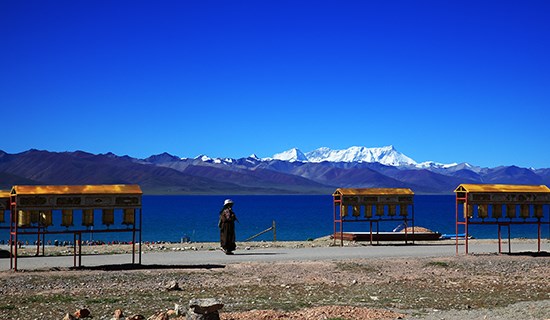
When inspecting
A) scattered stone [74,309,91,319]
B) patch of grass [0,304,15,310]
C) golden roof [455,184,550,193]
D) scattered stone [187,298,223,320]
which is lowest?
patch of grass [0,304,15,310]

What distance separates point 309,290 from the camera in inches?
802

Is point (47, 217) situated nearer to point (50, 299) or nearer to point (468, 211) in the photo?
point (50, 299)

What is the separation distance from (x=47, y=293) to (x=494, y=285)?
12176 mm

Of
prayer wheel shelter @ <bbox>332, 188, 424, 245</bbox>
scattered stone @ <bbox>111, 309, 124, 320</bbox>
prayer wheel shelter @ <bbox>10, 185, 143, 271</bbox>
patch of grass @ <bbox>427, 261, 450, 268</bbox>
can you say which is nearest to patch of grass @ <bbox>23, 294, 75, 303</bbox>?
scattered stone @ <bbox>111, 309, 124, 320</bbox>

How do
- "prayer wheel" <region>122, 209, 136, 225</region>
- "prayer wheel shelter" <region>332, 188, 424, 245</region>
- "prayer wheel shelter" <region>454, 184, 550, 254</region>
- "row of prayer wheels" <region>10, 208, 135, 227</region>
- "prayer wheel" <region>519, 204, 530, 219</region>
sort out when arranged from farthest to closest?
"prayer wheel shelter" <region>332, 188, 424, 245</region> → "prayer wheel" <region>519, 204, 530, 219</region> → "prayer wheel shelter" <region>454, 184, 550, 254</region> → "prayer wheel" <region>122, 209, 136, 225</region> → "row of prayer wheels" <region>10, 208, 135, 227</region>

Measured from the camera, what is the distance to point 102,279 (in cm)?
2169

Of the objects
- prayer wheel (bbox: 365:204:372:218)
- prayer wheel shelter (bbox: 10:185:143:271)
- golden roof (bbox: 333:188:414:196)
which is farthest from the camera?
golden roof (bbox: 333:188:414:196)

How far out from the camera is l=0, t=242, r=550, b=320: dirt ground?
16.5m

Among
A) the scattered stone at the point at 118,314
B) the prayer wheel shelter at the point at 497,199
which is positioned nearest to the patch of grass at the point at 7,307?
the scattered stone at the point at 118,314

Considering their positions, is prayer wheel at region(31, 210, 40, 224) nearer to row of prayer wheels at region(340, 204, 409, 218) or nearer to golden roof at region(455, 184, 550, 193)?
row of prayer wheels at region(340, 204, 409, 218)

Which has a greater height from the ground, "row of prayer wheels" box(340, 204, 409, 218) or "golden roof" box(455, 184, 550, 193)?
"golden roof" box(455, 184, 550, 193)

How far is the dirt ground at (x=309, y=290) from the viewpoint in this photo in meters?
16.5

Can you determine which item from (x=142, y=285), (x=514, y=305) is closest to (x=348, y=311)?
(x=514, y=305)

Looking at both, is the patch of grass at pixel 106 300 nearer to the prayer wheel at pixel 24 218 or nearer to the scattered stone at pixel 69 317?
the scattered stone at pixel 69 317
